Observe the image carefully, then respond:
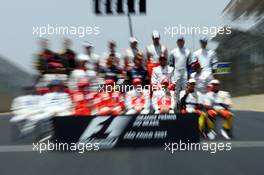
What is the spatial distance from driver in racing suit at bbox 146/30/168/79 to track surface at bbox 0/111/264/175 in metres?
2.40

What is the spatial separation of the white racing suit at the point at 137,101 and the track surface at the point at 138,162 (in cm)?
173

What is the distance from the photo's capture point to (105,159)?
9.16m

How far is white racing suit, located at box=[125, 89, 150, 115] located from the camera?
38.3 ft

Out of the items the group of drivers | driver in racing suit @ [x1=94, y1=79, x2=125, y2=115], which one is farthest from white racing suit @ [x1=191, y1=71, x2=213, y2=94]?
driver in racing suit @ [x1=94, y1=79, x2=125, y2=115]

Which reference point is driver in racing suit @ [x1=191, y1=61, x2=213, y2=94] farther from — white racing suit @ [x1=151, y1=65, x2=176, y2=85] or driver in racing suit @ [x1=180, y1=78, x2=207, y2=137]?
white racing suit @ [x1=151, y1=65, x2=176, y2=85]

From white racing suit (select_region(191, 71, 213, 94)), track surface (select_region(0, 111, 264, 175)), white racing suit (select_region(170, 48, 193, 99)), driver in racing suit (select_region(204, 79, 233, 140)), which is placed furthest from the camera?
white racing suit (select_region(191, 71, 213, 94))

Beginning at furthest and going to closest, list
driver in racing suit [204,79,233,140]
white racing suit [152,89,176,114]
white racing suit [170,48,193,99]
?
driver in racing suit [204,79,233,140] < white racing suit [170,48,193,99] < white racing suit [152,89,176,114]

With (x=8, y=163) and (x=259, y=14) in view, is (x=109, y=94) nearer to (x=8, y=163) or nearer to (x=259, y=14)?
(x=8, y=163)

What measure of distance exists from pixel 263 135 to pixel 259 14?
18.8 meters

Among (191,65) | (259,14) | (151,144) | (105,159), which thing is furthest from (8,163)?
(259,14)

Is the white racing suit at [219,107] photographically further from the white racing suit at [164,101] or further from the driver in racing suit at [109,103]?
the driver in racing suit at [109,103]

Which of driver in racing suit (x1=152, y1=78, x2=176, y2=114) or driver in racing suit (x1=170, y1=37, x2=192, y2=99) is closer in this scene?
driver in racing suit (x1=152, y1=78, x2=176, y2=114)

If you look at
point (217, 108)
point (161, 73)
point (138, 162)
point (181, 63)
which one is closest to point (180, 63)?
point (181, 63)

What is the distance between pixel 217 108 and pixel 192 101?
77cm
